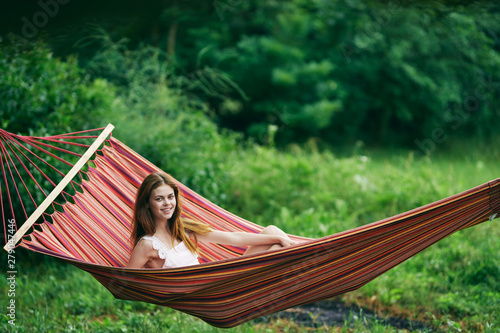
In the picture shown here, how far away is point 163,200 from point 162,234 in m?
0.15

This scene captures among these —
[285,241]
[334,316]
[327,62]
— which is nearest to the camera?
[285,241]

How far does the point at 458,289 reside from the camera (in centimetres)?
270

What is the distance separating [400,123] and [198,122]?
19.2 ft

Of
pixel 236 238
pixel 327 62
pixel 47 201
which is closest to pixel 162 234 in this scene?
pixel 236 238

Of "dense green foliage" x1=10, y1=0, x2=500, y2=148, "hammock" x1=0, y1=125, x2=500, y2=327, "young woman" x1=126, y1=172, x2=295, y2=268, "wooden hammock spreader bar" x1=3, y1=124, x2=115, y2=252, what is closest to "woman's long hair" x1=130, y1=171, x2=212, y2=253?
"young woman" x1=126, y1=172, x2=295, y2=268

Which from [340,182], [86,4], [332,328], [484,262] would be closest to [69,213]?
[332,328]

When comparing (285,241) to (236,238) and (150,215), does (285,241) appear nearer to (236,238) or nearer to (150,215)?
(236,238)

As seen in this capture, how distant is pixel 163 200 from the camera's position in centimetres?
194

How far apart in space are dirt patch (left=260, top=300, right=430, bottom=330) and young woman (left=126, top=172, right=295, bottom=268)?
0.59 m

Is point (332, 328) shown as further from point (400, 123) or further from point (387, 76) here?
point (400, 123)

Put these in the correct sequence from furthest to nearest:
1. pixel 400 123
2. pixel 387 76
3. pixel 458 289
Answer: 1. pixel 400 123
2. pixel 387 76
3. pixel 458 289

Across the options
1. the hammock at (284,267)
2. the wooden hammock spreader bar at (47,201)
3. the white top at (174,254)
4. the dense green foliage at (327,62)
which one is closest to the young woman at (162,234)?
the white top at (174,254)

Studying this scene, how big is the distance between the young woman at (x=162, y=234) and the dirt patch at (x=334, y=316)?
59 cm

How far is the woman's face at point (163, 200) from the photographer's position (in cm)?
194
